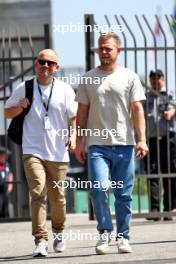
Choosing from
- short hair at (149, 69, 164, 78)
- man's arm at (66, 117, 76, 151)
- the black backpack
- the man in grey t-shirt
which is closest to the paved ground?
the man in grey t-shirt

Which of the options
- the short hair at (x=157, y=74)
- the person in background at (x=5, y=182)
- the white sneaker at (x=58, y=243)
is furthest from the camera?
the person in background at (x=5, y=182)

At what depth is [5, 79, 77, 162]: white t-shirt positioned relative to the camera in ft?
35.0

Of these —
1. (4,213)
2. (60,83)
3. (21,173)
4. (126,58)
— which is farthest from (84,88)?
(21,173)

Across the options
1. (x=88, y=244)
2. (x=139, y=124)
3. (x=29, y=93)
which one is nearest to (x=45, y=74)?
(x=29, y=93)

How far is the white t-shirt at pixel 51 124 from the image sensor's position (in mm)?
10664

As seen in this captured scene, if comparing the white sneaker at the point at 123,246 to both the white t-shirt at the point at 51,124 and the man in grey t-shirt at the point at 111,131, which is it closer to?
the man in grey t-shirt at the point at 111,131

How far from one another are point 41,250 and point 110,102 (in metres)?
1.44

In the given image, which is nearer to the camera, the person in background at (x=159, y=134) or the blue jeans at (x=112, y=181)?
the blue jeans at (x=112, y=181)

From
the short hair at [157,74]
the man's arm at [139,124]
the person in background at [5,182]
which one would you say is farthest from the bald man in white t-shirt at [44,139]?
the person in background at [5,182]

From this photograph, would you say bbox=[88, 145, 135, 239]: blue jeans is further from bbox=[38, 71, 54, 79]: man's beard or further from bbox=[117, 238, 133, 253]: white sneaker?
bbox=[38, 71, 54, 79]: man's beard

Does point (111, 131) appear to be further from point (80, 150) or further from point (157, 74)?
point (157, 74)

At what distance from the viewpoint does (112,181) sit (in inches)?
419

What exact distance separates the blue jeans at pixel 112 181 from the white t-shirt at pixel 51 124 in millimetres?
315

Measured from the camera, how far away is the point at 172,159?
14914 mm
